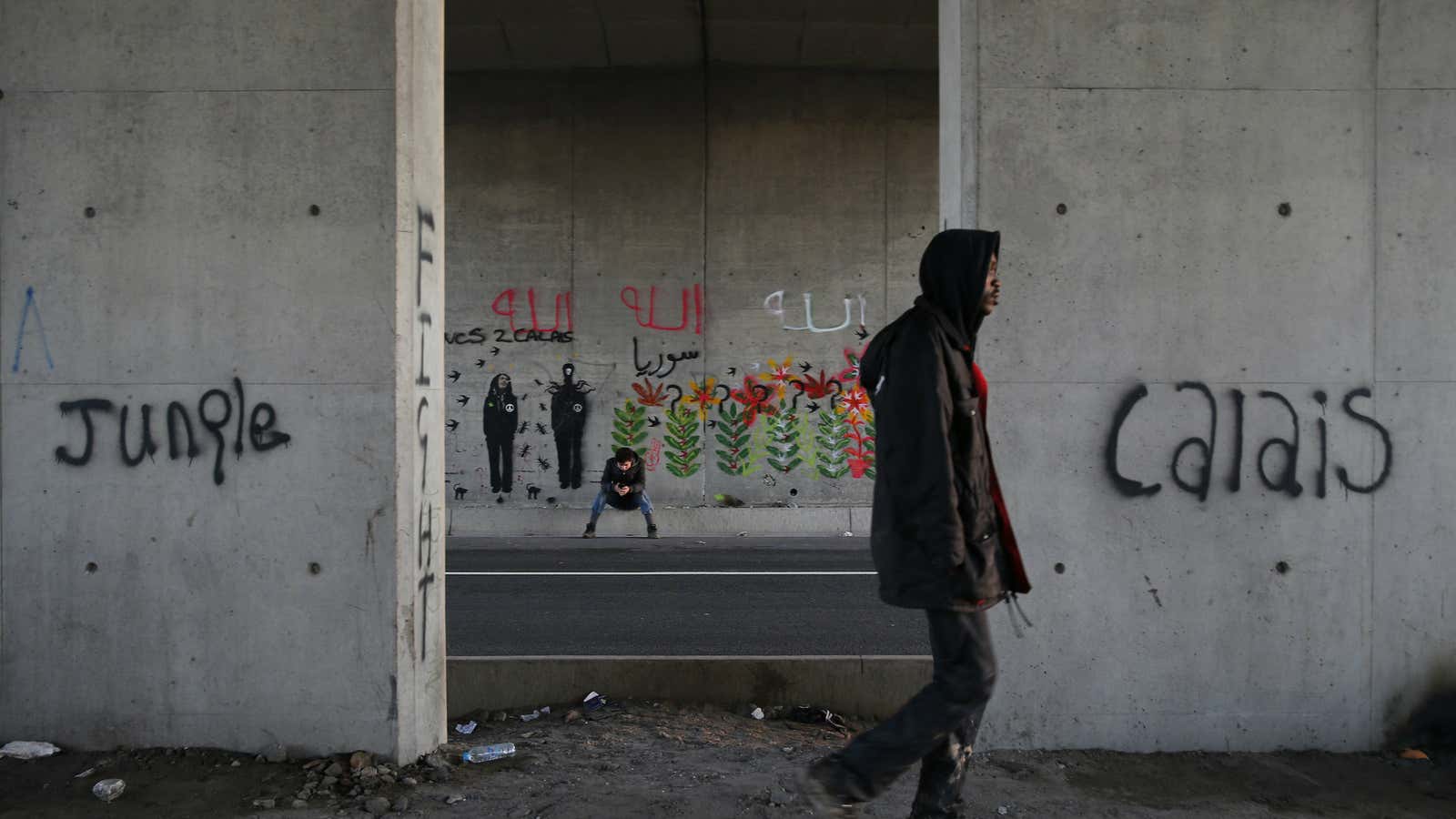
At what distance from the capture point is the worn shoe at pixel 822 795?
3.40 metres

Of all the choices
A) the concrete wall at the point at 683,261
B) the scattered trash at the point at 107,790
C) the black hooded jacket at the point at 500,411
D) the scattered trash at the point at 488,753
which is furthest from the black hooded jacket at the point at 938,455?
Result: the black hooded jacket at the point at 500,411

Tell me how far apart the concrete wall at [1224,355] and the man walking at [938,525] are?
1225 millimetres

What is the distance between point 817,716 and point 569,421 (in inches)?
417

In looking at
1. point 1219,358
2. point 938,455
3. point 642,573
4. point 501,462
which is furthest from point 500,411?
point 938,455

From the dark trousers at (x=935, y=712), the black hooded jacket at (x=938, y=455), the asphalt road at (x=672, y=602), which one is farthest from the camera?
the asphalt road at (x=672, y=602)

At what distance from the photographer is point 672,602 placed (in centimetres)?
984

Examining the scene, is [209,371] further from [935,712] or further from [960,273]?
[935,712]

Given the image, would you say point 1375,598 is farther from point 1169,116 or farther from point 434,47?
point 434,47

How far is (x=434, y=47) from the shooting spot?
16.0 ft

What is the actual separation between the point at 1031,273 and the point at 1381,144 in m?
1.56

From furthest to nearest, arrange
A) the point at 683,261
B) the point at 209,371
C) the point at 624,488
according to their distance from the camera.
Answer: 1. the point at 683,261
2. the point at 624,488
3. the point at 209,371

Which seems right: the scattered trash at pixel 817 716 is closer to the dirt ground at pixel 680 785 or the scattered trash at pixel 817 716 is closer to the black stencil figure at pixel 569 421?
the dirt ground at pixel 680 785

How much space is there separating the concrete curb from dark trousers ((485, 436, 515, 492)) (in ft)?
33.3

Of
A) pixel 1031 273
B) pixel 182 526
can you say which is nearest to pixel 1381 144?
pixel 1031 273
